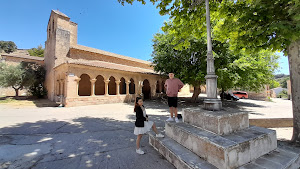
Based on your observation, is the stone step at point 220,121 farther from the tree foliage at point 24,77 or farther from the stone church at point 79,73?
the tree foliage at point 24,77

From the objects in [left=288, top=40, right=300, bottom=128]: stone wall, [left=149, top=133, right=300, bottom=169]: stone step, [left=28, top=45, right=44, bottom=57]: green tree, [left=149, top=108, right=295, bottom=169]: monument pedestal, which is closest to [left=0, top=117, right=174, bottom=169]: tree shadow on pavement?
[left=149, top=133, right=300, bottom=169]: stone step

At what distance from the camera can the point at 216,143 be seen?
1.98 meters

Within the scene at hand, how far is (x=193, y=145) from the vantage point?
2.43m

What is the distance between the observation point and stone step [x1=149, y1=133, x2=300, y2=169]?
80.2 inches

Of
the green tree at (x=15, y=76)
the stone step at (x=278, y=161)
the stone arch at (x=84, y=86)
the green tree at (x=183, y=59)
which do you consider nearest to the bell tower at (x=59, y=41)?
the stone arch at (x=84, y=86)

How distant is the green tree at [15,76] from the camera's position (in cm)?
1554

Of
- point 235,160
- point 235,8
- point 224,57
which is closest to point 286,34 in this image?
point 235,8

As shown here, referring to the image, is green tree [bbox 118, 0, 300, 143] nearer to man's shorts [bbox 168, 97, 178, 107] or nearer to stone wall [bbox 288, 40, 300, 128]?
stone wall [bbox 288, 40, 300, 128]

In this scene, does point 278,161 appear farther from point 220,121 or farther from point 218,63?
point 218,63

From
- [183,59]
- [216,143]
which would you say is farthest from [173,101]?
[183,59]

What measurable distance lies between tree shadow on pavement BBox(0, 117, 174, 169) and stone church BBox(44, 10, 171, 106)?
7.29 meters

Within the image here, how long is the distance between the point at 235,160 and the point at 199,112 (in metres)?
0.99

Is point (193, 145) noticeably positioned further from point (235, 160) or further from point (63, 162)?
point (63, 162)

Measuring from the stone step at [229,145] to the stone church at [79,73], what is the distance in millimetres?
11252
